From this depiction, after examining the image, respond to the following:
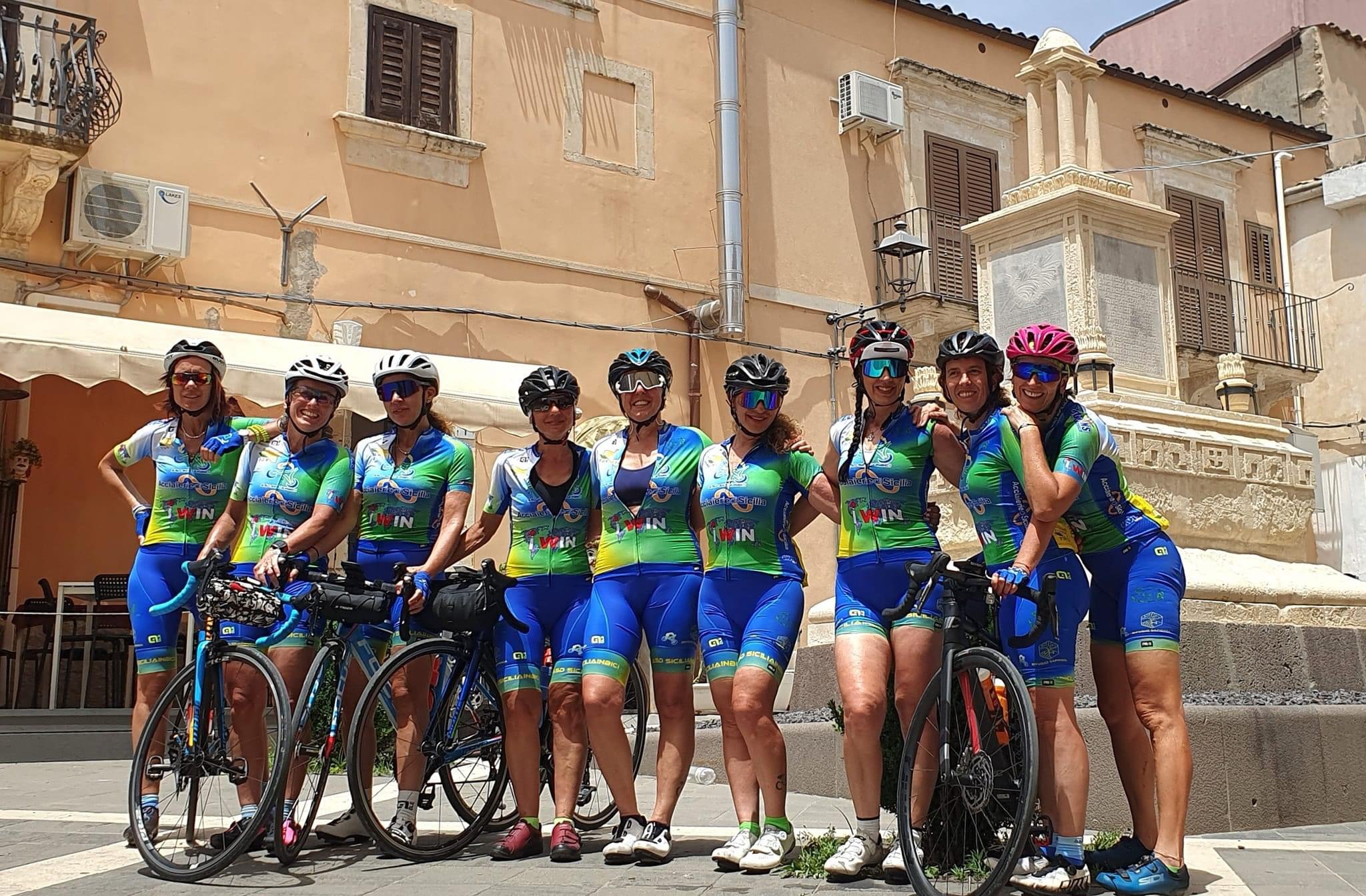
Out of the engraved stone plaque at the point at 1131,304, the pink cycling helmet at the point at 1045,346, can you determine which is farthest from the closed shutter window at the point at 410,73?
the pink cycling helmet at the point at 1045,346

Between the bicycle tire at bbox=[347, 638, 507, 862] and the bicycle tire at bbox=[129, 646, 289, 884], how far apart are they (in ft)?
0.98

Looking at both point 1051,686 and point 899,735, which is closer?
point 1051,686

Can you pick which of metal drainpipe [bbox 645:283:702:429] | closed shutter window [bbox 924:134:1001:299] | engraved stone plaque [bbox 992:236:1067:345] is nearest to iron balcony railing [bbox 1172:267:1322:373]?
closed shutter window [bbox 924:134:1001:299]

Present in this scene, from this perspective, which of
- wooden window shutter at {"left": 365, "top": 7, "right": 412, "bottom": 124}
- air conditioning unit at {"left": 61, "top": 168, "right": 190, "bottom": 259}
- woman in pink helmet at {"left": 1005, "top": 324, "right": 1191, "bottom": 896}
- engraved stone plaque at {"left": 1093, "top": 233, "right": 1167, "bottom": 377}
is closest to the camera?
woman in pink helmet at {"left": 1005, "top": 324, "right": 1191, "bottom": 896}

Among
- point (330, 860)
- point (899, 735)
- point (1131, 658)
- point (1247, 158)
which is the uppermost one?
point (1247, 158)

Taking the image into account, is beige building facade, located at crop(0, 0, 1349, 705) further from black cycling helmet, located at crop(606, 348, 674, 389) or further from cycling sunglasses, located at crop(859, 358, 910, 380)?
cycling sunglasses, located at crop(859, 358, 910, 380)

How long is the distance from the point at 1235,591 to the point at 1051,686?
10.9 ft

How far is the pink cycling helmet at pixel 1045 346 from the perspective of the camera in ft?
14.6

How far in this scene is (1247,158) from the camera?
2209cm

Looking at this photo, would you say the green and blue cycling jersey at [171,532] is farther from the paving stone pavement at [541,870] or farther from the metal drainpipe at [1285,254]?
the metal drainpipe at [1285,254]

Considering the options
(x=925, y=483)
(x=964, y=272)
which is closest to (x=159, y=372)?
(x=925, y=483)

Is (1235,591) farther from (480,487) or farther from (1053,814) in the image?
(480,487)

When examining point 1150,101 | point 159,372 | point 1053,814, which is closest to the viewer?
point 1053,814

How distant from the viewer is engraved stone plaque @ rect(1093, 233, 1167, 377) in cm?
862
